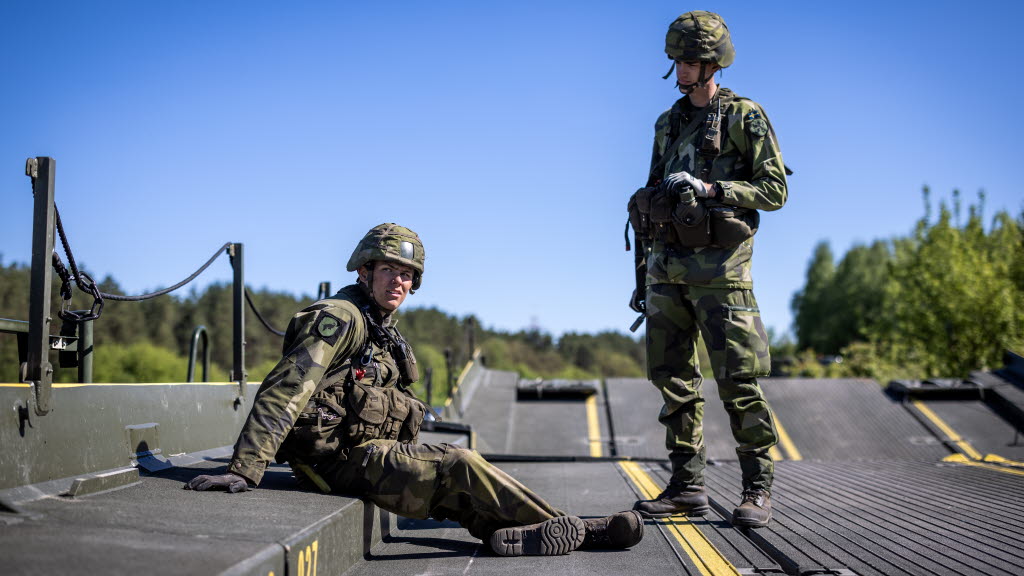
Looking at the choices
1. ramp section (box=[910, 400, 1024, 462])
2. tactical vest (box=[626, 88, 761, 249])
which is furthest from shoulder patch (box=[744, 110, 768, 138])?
ramp section (box=[910, 400, 1024, 462])

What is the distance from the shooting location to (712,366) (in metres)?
4.17

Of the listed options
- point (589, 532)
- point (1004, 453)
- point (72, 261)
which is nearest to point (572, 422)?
point (1004, 453)

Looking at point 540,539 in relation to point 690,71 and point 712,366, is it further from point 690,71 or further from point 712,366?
point 690,71

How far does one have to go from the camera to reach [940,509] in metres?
4.00

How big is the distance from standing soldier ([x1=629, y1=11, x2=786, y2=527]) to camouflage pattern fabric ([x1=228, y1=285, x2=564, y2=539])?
3.35ft

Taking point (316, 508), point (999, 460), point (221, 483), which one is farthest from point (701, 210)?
point (999, 460)

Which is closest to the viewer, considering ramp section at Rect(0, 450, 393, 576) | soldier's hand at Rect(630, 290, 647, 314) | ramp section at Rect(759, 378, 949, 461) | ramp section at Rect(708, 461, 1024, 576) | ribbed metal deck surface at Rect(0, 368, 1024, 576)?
ramp section at Rect(0, 450, 393, 576)

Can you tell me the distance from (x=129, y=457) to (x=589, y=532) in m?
2.10

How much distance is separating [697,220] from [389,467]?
189 cm

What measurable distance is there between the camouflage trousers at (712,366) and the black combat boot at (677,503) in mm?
64

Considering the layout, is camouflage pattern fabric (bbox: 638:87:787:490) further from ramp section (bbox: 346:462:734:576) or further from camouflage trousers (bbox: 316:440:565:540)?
camouflage trousers (bbox: 316:440:565:540)

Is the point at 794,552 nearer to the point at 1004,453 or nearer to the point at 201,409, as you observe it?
the point at 201,409

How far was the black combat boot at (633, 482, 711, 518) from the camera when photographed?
3996 millimetres

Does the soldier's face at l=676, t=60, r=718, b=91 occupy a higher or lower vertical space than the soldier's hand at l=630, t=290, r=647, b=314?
higher
